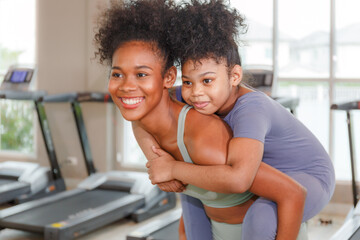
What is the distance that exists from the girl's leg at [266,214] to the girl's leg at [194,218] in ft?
0.83

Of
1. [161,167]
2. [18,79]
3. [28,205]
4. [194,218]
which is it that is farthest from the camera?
[18,79]

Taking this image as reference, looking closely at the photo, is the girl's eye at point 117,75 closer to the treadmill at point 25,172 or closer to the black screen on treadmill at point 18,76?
the treadmill at point 25,172

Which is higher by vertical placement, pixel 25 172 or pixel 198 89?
pixel 198 89

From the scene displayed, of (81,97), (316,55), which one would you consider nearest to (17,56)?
(81,97)

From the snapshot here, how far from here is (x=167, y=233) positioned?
3787mm

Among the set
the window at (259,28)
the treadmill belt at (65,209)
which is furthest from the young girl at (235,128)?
the window at (259,28)

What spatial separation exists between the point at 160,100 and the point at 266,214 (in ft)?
1.48

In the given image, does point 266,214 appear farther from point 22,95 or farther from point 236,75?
point 22,95

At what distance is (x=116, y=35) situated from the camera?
1.44 meters

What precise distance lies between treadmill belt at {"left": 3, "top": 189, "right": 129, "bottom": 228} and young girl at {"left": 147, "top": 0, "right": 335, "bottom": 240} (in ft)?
9.40

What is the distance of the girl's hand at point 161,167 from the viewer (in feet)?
4.78

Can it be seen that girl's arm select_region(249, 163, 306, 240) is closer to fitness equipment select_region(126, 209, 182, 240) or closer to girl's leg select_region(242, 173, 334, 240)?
girl's leg select_region(242, 173, 334, 240)

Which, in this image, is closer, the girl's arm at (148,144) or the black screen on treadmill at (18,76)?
the girl's arm at (148,144)

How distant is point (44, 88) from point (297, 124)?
4897mm
